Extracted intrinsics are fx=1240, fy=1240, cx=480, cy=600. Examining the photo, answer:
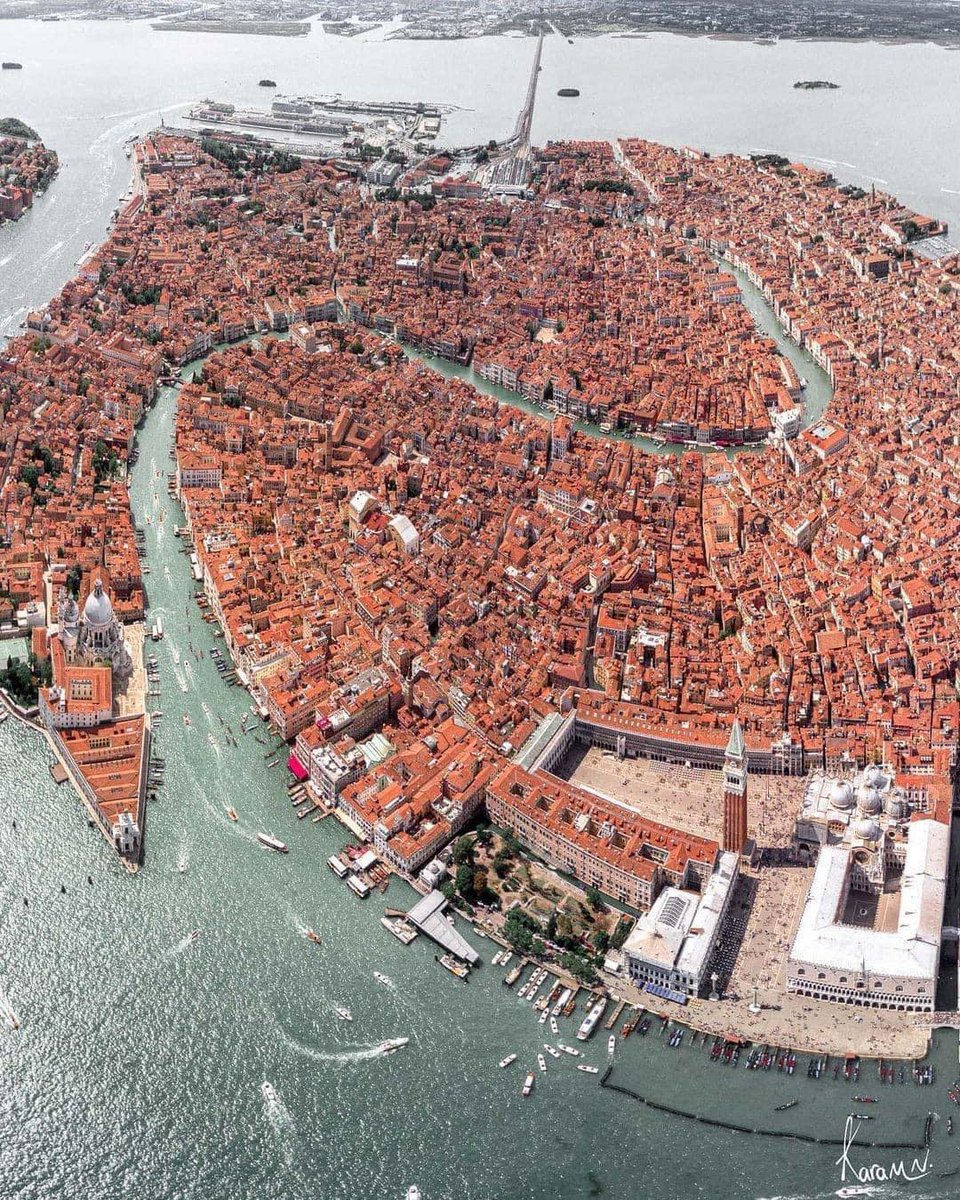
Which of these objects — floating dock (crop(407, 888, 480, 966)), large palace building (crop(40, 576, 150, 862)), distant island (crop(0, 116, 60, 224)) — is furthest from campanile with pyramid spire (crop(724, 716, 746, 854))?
distant island (crop(0, 116, 60, 224))

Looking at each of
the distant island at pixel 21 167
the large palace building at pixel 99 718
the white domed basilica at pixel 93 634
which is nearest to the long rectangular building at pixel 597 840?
the large palace building at pixel 99 718

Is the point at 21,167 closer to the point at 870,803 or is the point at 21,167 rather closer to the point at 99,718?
the point at 99,718

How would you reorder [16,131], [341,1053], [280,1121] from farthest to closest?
[16,131]
[341,1053]
[280,1121]

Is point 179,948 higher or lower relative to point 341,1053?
higher

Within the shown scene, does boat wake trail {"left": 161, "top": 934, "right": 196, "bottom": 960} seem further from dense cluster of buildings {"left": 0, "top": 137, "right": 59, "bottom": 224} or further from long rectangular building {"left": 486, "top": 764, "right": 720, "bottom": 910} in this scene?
dense cluster of buildings {"left": 0, "top": 137, "right": 59, "bottom": 224}
